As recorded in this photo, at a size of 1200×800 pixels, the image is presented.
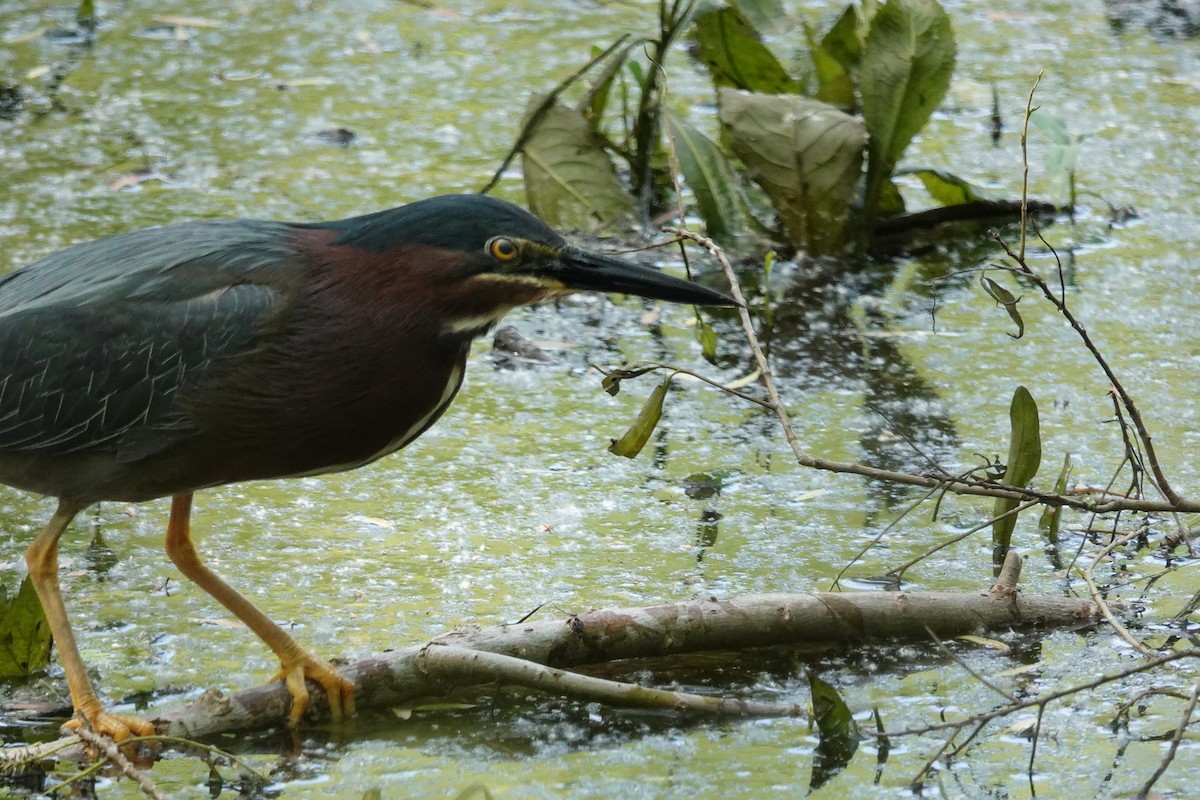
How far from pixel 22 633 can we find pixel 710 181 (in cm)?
286

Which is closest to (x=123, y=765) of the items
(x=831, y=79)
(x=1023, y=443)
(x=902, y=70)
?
(x=1023, y=443)

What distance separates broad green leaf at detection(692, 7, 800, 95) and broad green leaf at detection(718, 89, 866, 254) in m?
0.36

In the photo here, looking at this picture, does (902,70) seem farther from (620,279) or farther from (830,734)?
(830,734)

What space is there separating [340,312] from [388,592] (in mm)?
809

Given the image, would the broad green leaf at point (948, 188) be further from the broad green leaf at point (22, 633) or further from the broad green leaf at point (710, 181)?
the broad green leaf at point (22, 633)

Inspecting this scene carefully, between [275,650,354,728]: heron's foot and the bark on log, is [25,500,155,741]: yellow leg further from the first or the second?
[275,650,354,728]: heron's foot

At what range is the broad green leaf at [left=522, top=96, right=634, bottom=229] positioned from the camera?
5551 millimetres

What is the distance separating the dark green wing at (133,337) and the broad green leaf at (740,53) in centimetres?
276

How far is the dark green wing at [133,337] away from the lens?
10.3 ft

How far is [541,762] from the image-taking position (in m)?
2.98

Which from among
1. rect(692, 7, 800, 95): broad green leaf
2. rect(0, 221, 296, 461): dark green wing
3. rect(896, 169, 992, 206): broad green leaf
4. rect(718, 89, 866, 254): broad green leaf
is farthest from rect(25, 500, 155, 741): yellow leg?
rect(896, 169, 992, 206): broad green leaf

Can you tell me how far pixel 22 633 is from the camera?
325cm

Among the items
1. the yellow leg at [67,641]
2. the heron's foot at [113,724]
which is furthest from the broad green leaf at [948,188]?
the heron's foot at [113,724]

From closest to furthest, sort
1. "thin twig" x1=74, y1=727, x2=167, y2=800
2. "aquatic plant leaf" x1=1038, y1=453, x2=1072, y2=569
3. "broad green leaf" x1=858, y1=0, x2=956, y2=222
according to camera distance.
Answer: "thin twig" x1=74, y1=727, x2=167, y2=800 < "aquatic plant leaf" x1=1038, y1=453, x2=1072, y2=569 < "broad green leaf" x1=858, y1=0, x2=956, y2=222
